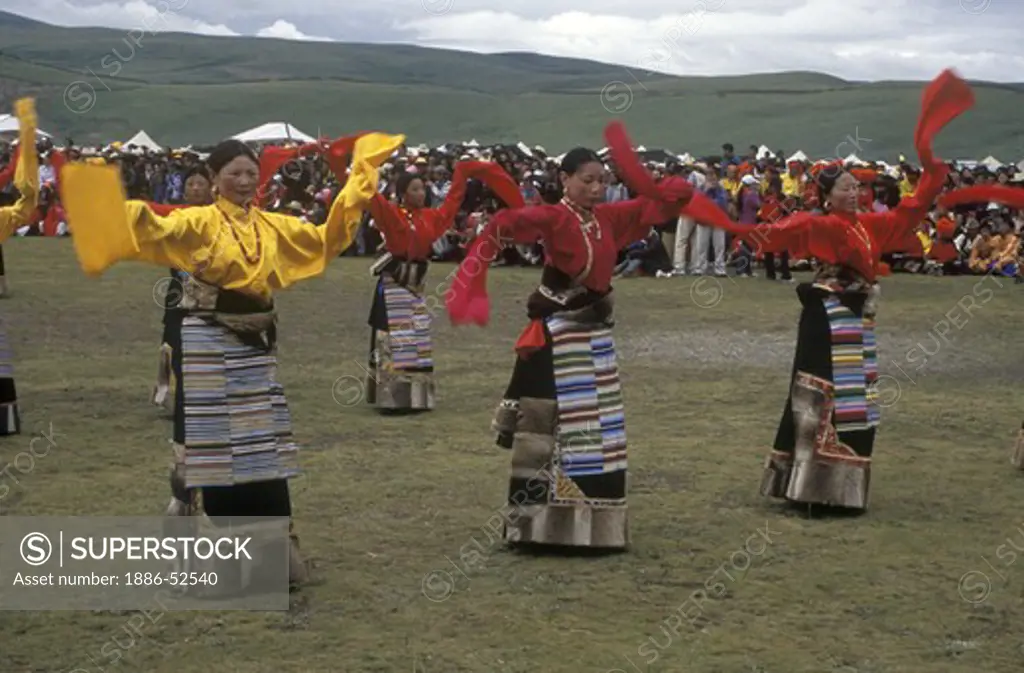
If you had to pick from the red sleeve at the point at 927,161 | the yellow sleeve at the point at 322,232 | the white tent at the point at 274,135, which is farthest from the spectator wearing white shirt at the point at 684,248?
the white tent at the point at 274,135

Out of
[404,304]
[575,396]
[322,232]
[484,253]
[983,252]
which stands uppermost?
[322,232]

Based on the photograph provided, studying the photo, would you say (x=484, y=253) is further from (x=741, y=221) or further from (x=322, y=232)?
(x=741, y=221)

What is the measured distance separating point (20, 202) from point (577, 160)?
3904 millimetres

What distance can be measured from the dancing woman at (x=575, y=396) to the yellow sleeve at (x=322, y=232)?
3.27 feet

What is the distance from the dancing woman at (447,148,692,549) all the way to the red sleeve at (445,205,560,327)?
0.10 meters

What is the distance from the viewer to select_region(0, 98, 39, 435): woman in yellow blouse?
7956 mm

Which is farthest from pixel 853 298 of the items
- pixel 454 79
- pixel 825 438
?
pixel 454 79

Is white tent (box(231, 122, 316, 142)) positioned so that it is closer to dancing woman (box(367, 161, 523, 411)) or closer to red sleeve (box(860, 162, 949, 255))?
dancing woman (box(367, 161, 523, 411))

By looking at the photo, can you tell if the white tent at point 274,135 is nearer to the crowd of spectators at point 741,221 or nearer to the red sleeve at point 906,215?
the crowd of spectators at point 741,221

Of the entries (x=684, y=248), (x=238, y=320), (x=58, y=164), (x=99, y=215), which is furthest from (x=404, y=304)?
(x=684, y=248)

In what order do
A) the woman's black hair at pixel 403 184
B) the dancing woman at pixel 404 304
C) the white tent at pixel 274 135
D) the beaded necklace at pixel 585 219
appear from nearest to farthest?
the beaded necklace at pixel 585 219
the dancing woman at pixel 404 304
the woman's black hair at pixel 403 184
the white tent at pixel 274 135

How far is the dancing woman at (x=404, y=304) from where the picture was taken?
1161cm

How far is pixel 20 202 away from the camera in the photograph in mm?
9719

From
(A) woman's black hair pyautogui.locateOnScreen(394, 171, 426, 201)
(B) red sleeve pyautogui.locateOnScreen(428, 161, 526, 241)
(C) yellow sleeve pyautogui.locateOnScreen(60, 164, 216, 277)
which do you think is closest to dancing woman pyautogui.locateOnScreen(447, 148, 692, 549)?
(B) red sleeve pyautogui.locateOnScreen(428, 161, 526, 241)
